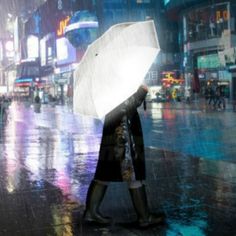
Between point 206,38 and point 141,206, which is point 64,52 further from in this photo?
point 141,206

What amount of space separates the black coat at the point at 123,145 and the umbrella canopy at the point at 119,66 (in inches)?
8.3

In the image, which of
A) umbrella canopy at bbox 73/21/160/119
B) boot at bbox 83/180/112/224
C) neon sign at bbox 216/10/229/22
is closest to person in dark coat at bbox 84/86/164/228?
boot at bbox 83/180/112/224

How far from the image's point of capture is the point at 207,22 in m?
65.6

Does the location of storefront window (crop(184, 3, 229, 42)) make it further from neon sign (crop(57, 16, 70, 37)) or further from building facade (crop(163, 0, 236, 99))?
neon sign (crop(57, 16, 70, 37))

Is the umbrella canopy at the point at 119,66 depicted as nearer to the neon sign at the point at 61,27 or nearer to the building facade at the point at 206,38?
the building facade at the point at 206,38

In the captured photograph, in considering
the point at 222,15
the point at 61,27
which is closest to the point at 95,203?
the point at 222,15

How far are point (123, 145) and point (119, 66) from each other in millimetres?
788

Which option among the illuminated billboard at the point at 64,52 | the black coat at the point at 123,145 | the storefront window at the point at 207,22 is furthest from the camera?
the illuminated billboard at the point at 64,52

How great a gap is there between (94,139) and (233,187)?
8980 millimetres

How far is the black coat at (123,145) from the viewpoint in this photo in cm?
571

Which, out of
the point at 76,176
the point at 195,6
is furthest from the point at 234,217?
the point at 195,6

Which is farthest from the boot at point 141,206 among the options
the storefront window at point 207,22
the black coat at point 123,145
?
the storefront window at point 207,22

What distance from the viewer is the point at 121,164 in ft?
18.7

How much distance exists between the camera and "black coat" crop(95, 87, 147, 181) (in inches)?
225
